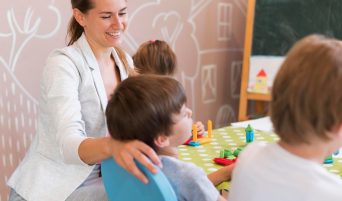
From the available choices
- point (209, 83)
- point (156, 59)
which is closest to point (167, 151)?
point (156, 59)

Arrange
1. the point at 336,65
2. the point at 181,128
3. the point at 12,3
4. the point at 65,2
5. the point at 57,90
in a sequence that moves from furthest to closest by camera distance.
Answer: the point at 65,2 → the point at 12,3 → the point at 57,90 → the point at 181,128 → the point at 336,65

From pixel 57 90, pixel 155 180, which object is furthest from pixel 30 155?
pixel 155 180

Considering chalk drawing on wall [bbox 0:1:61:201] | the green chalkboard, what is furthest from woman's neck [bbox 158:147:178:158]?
the green chalkboard

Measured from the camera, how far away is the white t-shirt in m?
0.81

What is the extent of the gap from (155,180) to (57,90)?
0.57 m

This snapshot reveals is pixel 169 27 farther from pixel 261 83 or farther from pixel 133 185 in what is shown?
pixel 133 185

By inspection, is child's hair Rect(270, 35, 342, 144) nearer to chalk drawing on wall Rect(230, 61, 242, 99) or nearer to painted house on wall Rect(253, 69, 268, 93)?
painted house on wall Rect(253, 69, 268, 93)

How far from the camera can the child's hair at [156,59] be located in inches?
80.9

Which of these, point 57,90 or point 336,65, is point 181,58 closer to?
point 57,90

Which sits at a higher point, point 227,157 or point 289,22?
point 289,22

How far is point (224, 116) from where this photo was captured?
11.3ft

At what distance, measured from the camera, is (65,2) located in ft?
7.74

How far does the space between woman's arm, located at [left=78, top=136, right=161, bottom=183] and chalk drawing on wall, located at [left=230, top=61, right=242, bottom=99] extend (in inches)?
96.8

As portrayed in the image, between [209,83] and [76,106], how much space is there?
2028 millimetres
